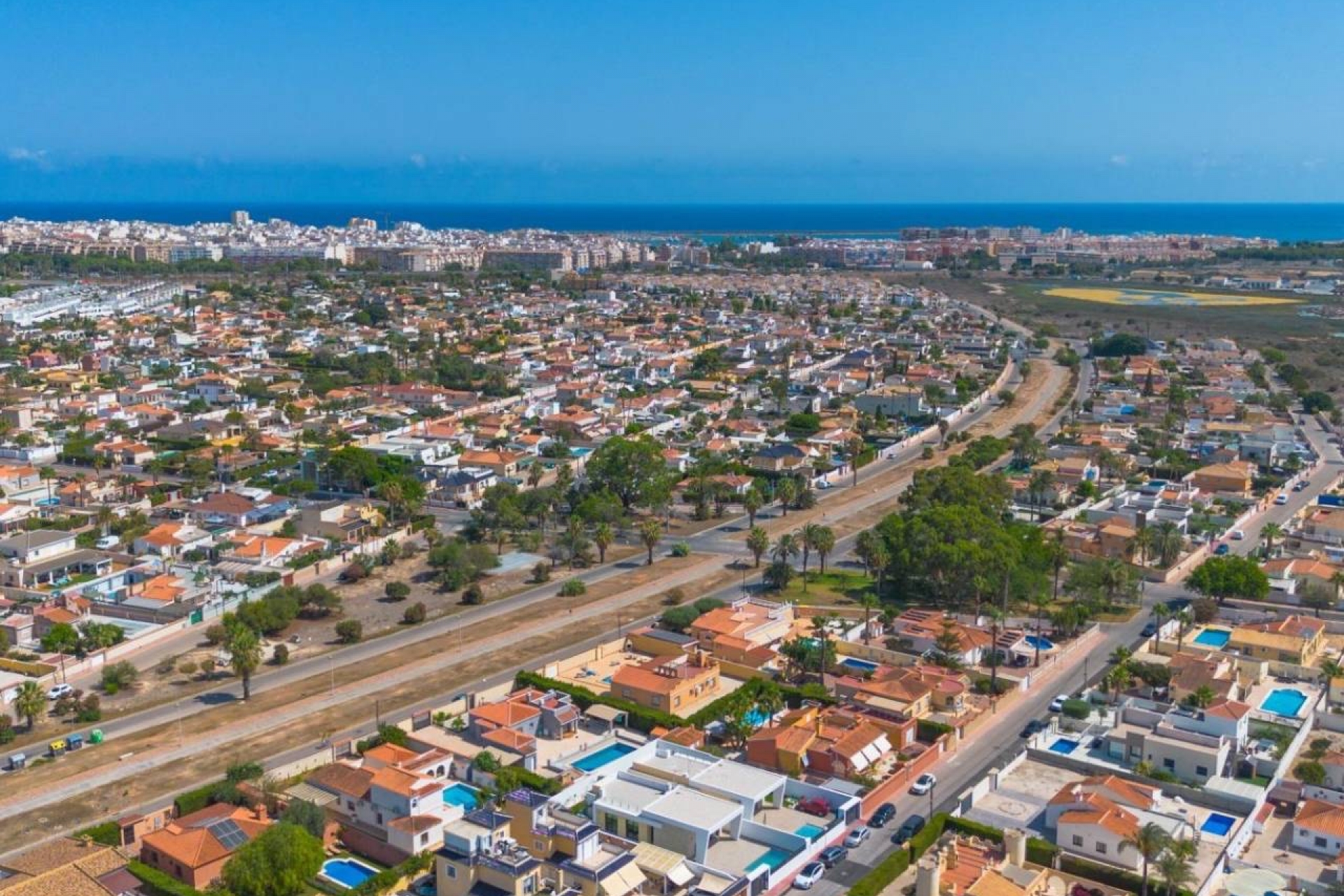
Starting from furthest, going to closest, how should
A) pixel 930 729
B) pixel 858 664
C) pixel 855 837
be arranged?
pixel 858 664
pixel 930 729
pixel 855 837

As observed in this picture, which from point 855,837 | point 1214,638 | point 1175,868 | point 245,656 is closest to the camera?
point 1175,868

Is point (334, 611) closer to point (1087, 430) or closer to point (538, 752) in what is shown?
point (538, 752)

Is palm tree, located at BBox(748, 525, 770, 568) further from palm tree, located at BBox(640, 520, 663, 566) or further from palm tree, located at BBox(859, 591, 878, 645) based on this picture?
palm tree, located at BBox(859, 591, 878, 645)

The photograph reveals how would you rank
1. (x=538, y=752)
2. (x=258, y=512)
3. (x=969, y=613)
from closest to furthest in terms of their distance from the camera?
(x=538, y=752) < (x=969, y=613) < (x=258, y=512)

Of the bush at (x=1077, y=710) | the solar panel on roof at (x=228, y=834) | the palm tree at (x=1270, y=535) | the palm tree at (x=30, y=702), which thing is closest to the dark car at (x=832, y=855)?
the bush at (x=1077, y=710)

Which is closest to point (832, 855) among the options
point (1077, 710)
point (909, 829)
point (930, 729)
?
point (909, 829)

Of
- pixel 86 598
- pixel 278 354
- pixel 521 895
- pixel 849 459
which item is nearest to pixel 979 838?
pixel 521 895

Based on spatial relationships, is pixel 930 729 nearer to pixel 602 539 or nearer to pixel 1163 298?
pixel 602 539
